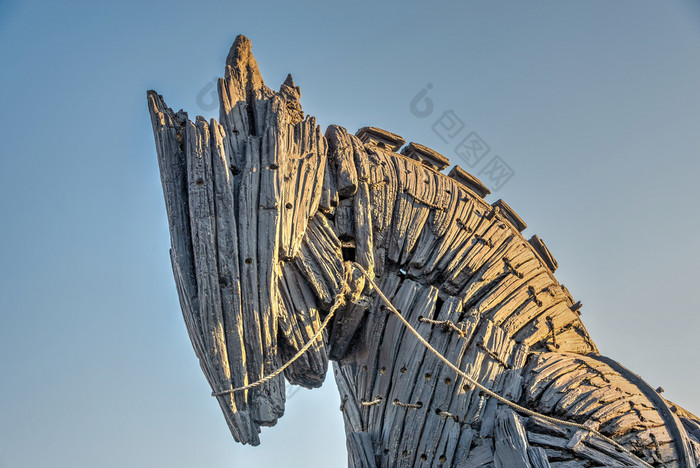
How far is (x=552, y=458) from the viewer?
4.84m

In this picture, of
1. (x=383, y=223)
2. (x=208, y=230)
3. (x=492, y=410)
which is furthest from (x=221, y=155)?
(x=492, y=410)

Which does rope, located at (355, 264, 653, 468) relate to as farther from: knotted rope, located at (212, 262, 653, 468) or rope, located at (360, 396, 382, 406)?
rope, located at (360, 396, 382, 406)

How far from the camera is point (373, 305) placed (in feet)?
17.7

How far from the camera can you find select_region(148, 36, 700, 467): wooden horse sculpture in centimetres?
463

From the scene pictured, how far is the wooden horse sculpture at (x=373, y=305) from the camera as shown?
15.2 feet

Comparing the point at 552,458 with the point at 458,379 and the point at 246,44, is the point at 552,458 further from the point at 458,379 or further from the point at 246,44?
the point at 246,44

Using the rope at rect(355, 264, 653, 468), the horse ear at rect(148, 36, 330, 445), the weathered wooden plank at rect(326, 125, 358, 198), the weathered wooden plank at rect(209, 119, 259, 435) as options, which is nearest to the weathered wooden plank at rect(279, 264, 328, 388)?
the horse ear at rect(148, 36, 330, 445)

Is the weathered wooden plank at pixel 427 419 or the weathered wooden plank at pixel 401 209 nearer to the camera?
the weathered wooden plank at pixel 427 419

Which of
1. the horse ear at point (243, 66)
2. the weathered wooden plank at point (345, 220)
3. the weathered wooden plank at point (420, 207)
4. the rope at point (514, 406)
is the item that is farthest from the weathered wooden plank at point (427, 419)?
the horse ear at point (243, 66)

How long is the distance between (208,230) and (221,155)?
1.91ft

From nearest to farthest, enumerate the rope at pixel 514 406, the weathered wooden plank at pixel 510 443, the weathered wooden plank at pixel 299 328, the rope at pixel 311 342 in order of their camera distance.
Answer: the rope at pixel 311 342 → the weathered wooden plank at pixel 510 443 → the weathered wooden plank at pixel 299 328 → the rope at pixel 514 406

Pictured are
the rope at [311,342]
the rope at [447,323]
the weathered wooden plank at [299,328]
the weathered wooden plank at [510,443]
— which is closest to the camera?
the rope at [311,342]

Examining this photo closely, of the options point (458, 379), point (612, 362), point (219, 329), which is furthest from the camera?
point (612, 362)

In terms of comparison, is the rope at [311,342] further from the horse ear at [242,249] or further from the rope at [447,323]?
the rope at [447,323]
